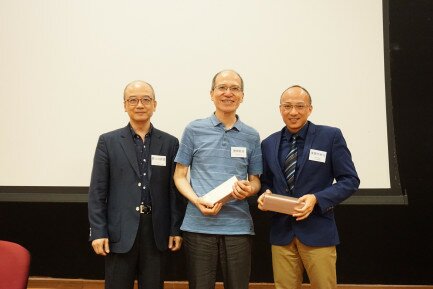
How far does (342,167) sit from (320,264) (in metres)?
0.49

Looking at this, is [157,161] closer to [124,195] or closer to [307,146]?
[124,195]

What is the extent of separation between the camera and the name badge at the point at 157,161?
2.17 meters

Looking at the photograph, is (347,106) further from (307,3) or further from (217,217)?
(217,217)

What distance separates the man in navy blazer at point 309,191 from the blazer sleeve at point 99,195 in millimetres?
788

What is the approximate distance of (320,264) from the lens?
2.03 metres

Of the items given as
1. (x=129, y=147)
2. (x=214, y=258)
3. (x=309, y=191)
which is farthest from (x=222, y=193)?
(x=129, y=147)

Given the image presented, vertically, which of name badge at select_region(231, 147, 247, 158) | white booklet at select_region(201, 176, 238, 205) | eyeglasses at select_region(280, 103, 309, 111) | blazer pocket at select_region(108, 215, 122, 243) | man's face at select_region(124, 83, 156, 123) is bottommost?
blazer pocket at select_region(108, 215, 122, 243)

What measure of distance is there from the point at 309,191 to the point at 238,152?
41cm

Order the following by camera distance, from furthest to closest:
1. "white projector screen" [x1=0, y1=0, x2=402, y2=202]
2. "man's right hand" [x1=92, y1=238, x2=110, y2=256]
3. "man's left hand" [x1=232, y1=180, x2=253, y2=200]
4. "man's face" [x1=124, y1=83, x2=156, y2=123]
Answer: "white projector screen" [x1=0, y1=0, x2=402, y2=202] → "man's face" [x1=124, y1=83, x2=156, y2=123] → "man's right hand" [x1=92, y1=238, x2=110, y2=256] → "man's left hand" [x1=232, y1=180, x2=253, y2=200]

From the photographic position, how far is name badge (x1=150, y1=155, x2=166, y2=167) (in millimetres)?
2174

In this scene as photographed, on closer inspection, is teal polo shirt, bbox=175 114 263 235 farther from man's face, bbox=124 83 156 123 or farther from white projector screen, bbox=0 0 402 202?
white projector screen, bbox=0 0 402 202

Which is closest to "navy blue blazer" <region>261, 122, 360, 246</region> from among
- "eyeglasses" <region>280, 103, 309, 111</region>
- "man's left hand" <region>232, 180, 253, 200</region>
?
"eyeglasses" <region>280, 103, 309, 111</region>

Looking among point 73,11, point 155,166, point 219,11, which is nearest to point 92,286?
point 155,166

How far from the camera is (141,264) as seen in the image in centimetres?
212
